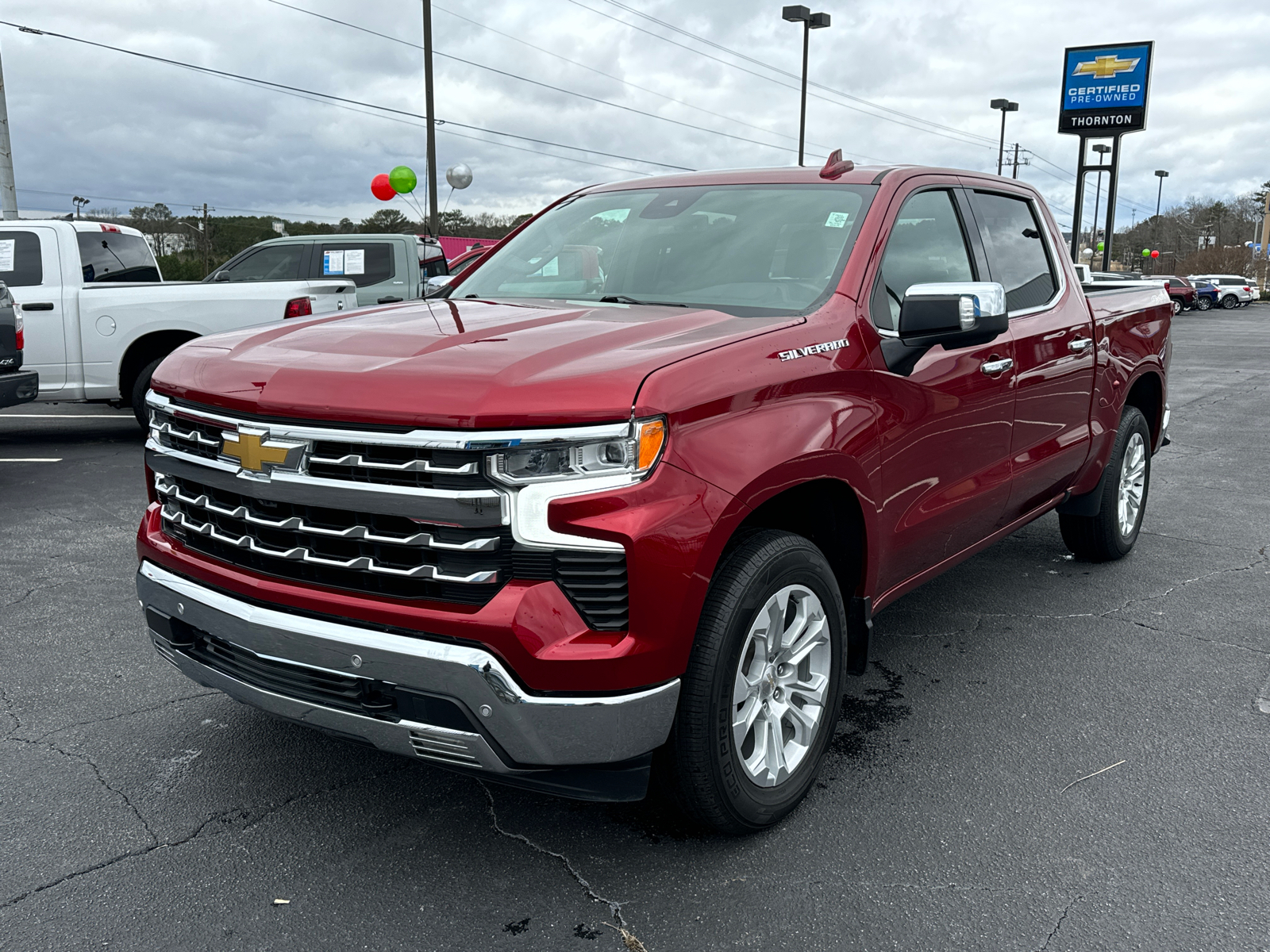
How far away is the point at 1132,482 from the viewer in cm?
570

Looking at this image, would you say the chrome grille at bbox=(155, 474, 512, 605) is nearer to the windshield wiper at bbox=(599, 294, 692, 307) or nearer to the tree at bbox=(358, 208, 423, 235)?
the windshield wiper at bbox=(599, 294, 692, 307)

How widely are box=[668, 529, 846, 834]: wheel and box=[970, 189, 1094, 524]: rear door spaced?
1.55m

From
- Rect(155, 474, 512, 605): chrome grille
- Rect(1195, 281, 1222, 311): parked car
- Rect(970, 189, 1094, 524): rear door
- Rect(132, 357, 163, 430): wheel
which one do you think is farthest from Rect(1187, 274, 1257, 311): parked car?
Rect(155, 474, 512, 605): chrome grille

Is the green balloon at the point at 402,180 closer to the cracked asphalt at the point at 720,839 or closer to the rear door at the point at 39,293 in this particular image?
the rear door at the point at 39,293

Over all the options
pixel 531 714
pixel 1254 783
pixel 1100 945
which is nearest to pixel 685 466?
pixel 531 714

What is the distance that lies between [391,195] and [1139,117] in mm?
24625

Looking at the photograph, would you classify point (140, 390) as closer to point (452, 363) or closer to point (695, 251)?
point (695, 251)

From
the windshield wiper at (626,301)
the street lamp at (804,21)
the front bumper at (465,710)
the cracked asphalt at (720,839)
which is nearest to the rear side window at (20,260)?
the cracked asphalt at (720,839)

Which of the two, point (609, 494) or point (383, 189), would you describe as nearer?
point (609, 494)

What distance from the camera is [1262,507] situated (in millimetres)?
7031

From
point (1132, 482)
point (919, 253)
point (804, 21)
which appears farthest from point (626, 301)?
point (804, 21)

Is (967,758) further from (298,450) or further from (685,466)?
(298,450)

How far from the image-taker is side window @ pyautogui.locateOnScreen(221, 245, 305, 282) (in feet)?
40.9

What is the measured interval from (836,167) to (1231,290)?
57.3 metres
